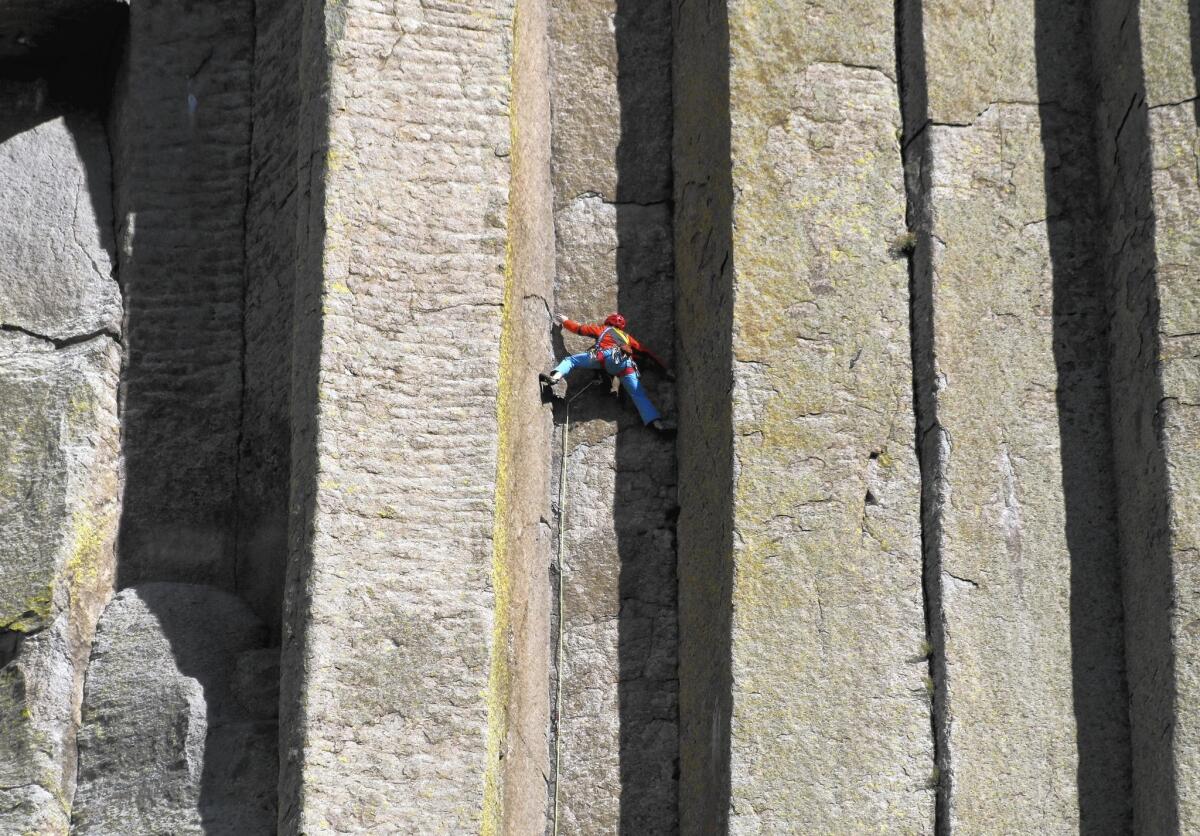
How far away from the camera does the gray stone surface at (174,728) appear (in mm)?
4762

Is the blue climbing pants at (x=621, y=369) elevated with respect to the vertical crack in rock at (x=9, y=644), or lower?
elevated

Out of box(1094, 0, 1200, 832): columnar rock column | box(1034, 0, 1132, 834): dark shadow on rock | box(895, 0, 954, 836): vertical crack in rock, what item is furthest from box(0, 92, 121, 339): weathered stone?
box(1094, 0, 1200, 832): columnar rock column

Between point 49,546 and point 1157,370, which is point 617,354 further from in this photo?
point 49,546

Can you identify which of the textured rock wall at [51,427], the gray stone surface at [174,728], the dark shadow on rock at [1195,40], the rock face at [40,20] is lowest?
the gray stone surface at [174,728]

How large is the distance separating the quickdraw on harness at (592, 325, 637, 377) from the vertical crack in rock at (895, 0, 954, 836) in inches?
30.5

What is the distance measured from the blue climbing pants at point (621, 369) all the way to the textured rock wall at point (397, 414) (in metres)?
0.50

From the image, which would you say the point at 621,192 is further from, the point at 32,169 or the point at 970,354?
the point at 32,169

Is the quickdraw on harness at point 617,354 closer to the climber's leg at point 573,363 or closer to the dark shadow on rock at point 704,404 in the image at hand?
the climber's leg at point 573,363

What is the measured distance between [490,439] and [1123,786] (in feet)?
5.90

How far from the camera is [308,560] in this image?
15.2ft

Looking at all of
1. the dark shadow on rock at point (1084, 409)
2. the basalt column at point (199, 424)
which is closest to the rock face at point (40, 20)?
the basalt column at point (199, 424)

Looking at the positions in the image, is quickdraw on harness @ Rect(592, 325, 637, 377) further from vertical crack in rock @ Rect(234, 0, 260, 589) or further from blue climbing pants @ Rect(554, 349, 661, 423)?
vertical crack in rock @ Rect(234, 0, 260, 589)

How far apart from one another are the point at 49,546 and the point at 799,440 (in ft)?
6.48

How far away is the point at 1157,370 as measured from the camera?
481cm
